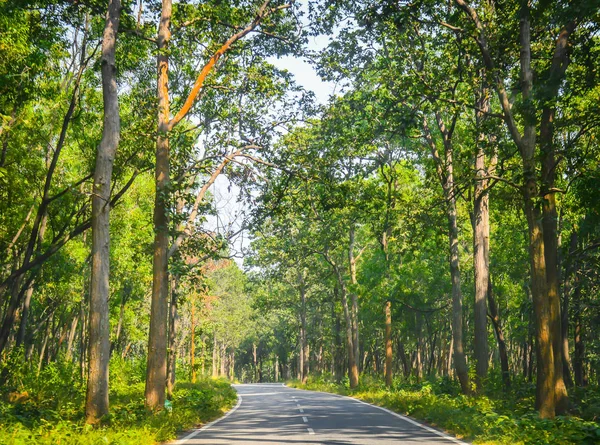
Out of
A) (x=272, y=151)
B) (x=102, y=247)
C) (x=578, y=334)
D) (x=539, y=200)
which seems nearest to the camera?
(x=539, y=200)

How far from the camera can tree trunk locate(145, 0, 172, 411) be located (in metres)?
16.0

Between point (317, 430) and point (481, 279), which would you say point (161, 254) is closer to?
point (317, 430)

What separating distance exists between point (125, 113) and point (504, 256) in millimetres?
23911

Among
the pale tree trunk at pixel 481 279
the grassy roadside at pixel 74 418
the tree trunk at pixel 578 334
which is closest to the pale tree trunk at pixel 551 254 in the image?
the pale tree trunk at pixel 481 279

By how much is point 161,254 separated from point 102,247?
3.74m

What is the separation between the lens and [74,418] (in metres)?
13.6

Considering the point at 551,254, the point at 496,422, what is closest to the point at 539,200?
the point at 551,254

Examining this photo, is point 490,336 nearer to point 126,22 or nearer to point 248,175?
point 248,175

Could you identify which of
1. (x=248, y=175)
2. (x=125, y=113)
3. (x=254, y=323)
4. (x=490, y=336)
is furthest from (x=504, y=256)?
(x=254, y=323)

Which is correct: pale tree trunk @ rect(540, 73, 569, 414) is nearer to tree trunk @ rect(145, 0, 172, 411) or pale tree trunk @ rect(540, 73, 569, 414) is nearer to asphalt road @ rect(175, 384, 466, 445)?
asphalt road @ rect(175, 384, 466, 445)

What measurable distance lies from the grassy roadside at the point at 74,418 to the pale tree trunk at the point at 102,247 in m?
0.56

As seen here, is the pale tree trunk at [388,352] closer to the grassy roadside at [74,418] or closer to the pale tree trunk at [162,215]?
the grassy roadside at [74,418]

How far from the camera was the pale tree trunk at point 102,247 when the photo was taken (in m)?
12.6

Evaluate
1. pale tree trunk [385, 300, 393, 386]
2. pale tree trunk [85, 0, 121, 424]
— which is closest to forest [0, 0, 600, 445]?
pale tree trunk [85, 0, 121, 424]
